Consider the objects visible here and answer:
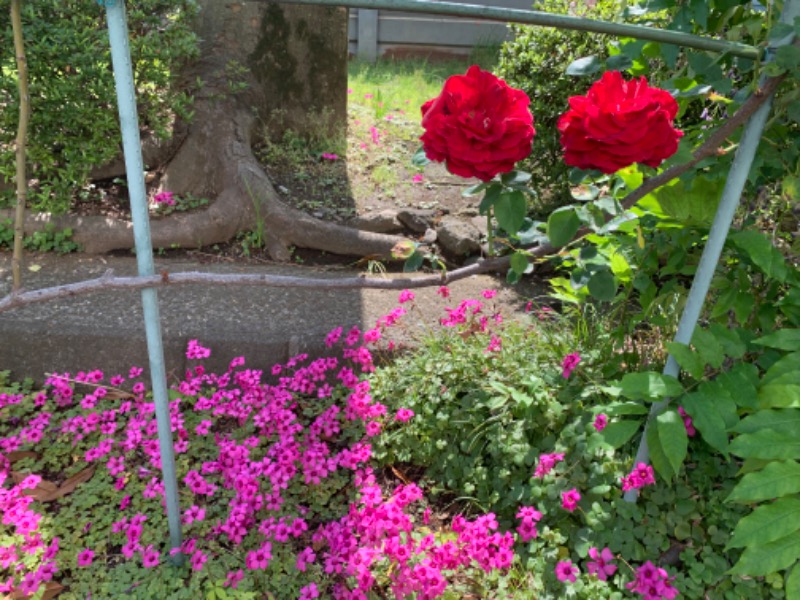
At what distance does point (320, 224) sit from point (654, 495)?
2483mm

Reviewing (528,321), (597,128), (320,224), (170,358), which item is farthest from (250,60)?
(597,128)

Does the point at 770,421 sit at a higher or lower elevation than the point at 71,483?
higher

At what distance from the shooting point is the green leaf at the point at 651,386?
5.34ft

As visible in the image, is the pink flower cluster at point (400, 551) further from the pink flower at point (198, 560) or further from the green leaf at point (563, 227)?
the green leaf at point (563, 227)

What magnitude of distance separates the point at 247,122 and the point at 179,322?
2.04 metres

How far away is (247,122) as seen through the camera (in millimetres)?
4336

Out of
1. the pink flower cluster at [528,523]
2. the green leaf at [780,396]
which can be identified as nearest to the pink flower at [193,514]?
the pink flower cluster at [528,523]

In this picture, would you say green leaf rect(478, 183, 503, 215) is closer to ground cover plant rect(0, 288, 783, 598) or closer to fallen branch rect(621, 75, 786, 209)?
fallen branch rect(621, 75, 786, 209)

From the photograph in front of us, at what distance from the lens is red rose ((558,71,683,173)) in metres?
1.20

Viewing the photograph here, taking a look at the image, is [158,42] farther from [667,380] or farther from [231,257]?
[667,380]

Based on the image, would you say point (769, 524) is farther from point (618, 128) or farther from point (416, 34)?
point (416, 34)

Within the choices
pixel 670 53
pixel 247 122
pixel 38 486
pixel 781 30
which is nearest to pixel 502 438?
pixel 670 53

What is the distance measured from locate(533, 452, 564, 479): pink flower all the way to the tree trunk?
2.06 m

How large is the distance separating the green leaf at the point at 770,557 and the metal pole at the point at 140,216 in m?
1.46
